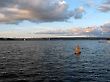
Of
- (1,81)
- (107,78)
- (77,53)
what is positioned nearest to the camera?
(1,81)

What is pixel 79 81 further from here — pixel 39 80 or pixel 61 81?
pixel 39 80

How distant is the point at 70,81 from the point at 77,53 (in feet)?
221

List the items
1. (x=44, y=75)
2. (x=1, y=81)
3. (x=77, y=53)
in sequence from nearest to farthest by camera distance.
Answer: (x=1, y=81) < (x=44, y=75) < (x=77, y=53)

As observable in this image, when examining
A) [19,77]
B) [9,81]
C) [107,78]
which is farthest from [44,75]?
[107,78]

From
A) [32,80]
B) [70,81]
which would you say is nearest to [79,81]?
[70,81]

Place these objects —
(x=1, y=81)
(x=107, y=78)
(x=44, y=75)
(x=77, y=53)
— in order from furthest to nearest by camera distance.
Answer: (x=77, y=53), (x=44, y=75), (x=107, y=78), (x=1, y=81)

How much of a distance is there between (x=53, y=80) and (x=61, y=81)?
1674 millimetres

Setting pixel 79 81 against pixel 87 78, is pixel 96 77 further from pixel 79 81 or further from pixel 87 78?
pixel 79 81

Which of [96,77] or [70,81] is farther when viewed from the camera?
[96,77]

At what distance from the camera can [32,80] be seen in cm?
4756

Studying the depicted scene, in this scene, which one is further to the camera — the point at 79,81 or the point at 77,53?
the point at 77,53

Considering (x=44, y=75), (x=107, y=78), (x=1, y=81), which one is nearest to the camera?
(x=1, y=81)

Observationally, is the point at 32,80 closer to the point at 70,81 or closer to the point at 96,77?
the point at 70,81

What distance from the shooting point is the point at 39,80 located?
47.3m
